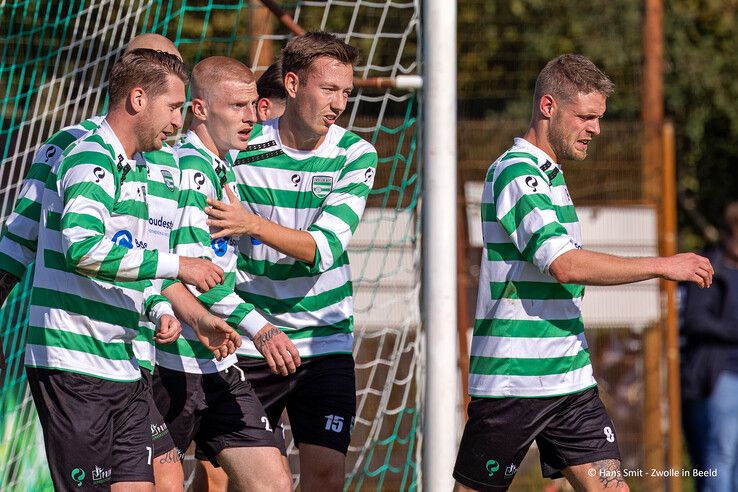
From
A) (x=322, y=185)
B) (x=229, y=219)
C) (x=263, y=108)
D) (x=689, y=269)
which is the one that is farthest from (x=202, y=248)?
(x=689, y=269)

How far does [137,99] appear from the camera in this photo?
3730 millimetres

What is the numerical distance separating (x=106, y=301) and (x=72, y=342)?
0.16 metres

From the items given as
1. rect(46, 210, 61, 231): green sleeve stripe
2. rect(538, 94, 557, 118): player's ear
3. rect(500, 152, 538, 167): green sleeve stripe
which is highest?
rect(538, 94, 557, 118): player's ear

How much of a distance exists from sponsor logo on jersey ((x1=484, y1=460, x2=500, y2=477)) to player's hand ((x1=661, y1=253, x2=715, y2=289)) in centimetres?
90

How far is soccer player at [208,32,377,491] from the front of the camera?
445cm

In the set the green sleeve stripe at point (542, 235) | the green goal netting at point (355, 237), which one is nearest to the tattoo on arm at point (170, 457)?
the green sleeve stripe at point (542, 235)

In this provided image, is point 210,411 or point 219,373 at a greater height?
point 219,373

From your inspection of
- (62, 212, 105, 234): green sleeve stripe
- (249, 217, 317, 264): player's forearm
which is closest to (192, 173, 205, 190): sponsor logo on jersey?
(249, 217, 317, 264): player's forearm

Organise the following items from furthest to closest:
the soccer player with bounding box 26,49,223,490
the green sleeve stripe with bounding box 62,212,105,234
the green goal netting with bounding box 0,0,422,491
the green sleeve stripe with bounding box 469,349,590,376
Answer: the green goal netting with bounding box 0,0,422,491 → the green sleeve stripe with bounding box 469,349,590,376 → the soccer player with bounding box 26,49,223,490 → the green sleeve stripe with bounding box 62,212,105,234

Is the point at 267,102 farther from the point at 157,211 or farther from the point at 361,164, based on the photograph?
the point at 157,211

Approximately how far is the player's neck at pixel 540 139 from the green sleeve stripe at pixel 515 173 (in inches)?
6.3

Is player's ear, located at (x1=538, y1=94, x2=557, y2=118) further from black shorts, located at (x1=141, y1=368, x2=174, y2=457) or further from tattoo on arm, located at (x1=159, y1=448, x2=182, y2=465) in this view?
tattoo on arm, located at (x1=159, y1=448, x2=182, y2=465)

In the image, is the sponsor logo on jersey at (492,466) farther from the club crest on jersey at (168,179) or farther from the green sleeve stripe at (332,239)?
the club crest on jersey at (168,179)

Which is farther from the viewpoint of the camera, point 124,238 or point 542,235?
point 542,235
